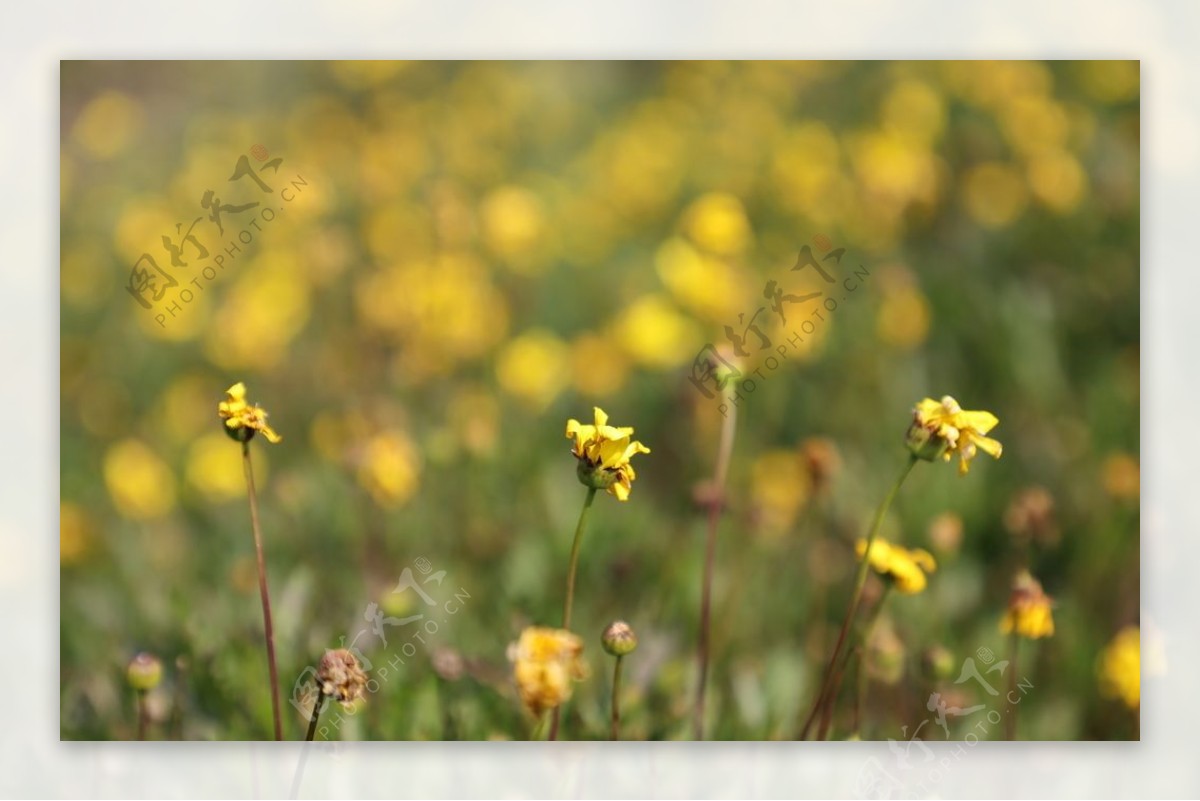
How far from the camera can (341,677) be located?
136cm

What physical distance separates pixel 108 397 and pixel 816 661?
0.91 meters

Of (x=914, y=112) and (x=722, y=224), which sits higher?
(x=914, y=112)

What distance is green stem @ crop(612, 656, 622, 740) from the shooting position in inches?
53.8

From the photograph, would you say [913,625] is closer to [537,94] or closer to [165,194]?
[537,94]

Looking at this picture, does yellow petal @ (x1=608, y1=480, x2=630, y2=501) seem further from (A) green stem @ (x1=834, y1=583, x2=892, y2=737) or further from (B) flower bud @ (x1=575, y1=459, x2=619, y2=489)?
(A) green stem @ (x1=834, y1=583, x2=892, y2=737)

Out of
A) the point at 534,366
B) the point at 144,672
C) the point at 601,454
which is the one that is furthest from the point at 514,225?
the point at 144,672

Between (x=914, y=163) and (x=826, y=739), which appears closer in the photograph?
(x=826, y=739)

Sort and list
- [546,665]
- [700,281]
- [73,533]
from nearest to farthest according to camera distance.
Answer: [546,665] → [73,533] → [700,281]

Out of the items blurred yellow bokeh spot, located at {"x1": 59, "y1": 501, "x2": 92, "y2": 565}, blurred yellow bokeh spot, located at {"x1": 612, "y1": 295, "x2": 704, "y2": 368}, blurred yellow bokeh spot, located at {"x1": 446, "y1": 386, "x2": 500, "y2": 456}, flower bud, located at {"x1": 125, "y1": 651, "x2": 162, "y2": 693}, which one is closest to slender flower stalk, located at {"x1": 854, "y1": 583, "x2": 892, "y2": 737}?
blurred yellow bokeh spot, located at {"x1": 612, "y1": 295, "x2": 704, "y2": 368}

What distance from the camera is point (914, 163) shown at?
5.38 ft

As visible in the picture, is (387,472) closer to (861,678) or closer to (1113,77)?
(861,678)

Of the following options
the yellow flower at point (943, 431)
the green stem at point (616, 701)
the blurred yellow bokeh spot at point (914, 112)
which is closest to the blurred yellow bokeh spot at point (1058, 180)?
the blurred yellow bokeh spot at point (914, 112)

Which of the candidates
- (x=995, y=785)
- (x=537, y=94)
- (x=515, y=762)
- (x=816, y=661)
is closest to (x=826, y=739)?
(x=816, y=661)

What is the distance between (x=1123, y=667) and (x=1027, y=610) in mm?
177
